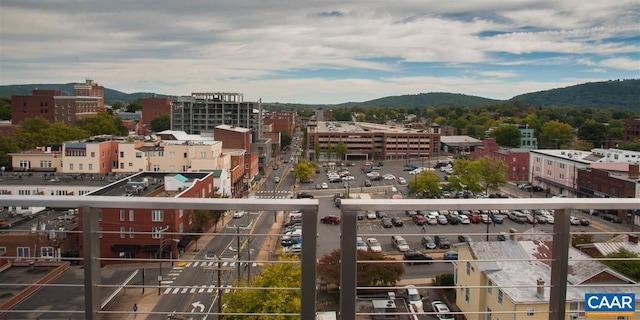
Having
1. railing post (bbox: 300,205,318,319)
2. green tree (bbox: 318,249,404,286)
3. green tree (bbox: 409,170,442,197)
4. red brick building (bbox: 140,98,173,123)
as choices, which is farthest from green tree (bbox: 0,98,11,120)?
railing post (bbox: 300,205,318,319)

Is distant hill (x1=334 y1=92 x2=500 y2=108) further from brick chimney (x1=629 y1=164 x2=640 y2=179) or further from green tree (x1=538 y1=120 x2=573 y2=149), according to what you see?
brick chimney (x1=629 y1=164 x2=640 y2=179)

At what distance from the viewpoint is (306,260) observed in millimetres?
830

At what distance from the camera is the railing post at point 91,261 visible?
87cm

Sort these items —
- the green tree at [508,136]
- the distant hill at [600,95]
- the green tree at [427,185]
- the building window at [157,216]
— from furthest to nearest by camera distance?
the distant hill at [600,95] → the green tree at [508,136] → the green tree at [427,185] → the building window at [157,216]

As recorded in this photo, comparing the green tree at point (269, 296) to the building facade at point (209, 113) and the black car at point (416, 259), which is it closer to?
the black car at point (416, 259)

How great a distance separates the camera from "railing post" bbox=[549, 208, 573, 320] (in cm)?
89

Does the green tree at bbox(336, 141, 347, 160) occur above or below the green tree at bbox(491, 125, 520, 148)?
below

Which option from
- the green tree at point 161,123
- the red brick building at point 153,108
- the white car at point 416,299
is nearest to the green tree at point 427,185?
the white car at point 416,299

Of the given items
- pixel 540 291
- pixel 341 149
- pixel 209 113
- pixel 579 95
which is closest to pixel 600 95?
pixel 579 95

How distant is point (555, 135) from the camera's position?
2742cm

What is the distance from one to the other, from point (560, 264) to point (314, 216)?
466 millimetres

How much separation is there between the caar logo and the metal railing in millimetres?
42

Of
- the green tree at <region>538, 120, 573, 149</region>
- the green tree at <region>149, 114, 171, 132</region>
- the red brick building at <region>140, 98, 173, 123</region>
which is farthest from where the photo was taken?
the red brick building at <region>140, 98, 173, 123</region>

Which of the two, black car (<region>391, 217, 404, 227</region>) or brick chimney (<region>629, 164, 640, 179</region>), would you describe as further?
brick chimney (<region>629, 164, 640, 179</region>)
